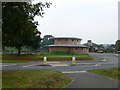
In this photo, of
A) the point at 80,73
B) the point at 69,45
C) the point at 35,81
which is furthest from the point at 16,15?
the point at 69,45

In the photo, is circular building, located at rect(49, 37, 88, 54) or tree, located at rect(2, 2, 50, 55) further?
circular building, located at rect(49, 37, 88, 54)

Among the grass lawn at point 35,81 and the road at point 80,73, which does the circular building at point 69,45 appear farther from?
the grass lawn at point 35,81

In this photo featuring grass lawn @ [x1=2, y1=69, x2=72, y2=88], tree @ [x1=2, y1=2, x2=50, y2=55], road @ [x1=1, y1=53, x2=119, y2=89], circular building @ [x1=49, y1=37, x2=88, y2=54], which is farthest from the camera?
circular building @ [x1=49, y1=37, x2=88, y2=54]

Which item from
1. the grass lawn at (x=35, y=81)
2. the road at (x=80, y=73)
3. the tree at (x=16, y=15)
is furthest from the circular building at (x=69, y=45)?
the grass lawn at (x=35, y=81)

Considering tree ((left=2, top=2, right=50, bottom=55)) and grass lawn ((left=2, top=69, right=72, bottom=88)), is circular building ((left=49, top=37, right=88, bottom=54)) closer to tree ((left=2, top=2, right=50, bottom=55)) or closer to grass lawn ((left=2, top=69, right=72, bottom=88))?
tree ((left=2, top=2, right=50, bottom=55))

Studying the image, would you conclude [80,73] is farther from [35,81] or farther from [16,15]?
[16,15]

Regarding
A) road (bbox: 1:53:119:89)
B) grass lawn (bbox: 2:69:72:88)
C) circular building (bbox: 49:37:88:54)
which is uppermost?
circular building (bbox: 49:37:88:54)

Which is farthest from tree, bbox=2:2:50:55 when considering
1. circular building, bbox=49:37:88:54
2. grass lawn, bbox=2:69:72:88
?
circular building, bbox=49:37:88:54

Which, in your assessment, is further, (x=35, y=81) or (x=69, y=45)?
(x=69, y=45)

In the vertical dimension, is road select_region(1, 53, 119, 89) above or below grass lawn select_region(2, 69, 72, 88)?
below

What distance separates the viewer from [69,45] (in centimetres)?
4597

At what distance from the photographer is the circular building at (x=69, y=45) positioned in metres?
45.6

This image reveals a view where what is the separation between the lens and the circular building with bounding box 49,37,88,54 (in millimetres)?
45600

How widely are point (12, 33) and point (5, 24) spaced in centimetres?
96
